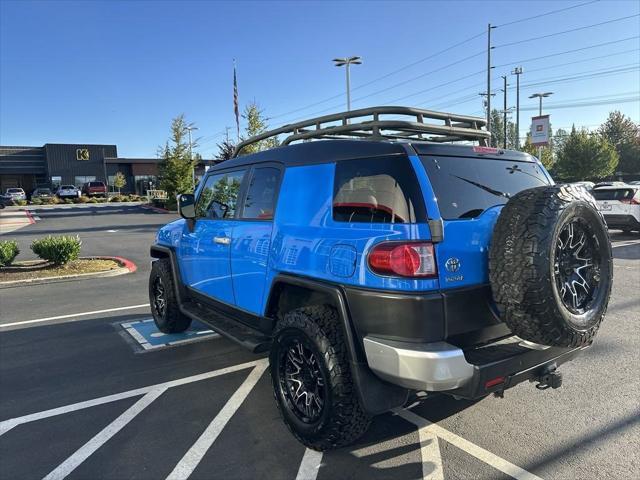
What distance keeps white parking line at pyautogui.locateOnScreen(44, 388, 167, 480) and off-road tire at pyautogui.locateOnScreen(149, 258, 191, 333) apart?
54.0 inches

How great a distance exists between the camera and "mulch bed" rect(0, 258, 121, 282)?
9.36 metres

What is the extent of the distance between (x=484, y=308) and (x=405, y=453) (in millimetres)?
1101

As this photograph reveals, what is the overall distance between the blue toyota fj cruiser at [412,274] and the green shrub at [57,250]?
8055 millimetres

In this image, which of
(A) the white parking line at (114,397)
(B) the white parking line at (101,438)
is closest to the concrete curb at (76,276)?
(A) the white parking line at (114,397)

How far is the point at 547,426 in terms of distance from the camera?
3.29m

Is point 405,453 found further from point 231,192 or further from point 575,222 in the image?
point 231,192

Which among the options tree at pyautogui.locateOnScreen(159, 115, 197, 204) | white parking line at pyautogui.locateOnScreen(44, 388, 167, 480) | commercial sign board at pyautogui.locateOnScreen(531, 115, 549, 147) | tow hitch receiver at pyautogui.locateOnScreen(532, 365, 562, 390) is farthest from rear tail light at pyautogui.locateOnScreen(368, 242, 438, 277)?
commercial sign board at pyautogui.locateOnScreen(531, 115, 549, 147)

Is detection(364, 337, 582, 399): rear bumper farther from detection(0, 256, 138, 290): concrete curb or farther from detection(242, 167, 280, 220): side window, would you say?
detection(0, 256, 138, 290): concrete curb

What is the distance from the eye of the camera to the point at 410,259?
2537mm

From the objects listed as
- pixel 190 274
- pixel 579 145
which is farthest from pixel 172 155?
pixel 579 145

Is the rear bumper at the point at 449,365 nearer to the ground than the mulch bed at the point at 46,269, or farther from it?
farther from it

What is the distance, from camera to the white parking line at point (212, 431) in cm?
287

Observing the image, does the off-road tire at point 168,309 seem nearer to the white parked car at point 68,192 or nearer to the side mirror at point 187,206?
the side mirror at point 187,206

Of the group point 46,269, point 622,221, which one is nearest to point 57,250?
point 46,269
